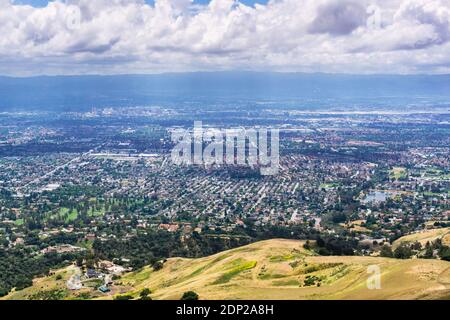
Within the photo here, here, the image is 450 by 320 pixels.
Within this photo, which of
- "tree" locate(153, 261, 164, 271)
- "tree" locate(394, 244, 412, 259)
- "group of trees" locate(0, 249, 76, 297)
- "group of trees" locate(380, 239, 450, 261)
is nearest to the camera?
"group of trees" locate(380, 239, 450, 261)

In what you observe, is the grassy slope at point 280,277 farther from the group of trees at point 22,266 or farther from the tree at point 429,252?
the tree at point 429,252

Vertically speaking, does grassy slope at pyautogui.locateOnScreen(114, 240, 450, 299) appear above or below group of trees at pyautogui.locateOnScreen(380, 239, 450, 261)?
above

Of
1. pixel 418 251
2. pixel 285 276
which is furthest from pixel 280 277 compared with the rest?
pixel 418 251

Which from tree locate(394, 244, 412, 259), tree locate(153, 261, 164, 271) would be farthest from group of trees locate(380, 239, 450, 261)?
tree locate(153, 261, 164, 271)

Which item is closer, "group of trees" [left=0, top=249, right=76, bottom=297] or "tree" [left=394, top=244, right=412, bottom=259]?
"tree" [left=394, top=244, right=412, bottom=259]

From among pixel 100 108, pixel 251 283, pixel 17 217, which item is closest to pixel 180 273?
pixel 251 283

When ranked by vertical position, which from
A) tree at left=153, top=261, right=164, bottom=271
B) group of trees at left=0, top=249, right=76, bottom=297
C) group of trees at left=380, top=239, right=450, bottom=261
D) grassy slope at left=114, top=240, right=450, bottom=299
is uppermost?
grassy slope at left=114, top=240, right=450, bottom=299

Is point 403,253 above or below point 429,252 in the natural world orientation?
below

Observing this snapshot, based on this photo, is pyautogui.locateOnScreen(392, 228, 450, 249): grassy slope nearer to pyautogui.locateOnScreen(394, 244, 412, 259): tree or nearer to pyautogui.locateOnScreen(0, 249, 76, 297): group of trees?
pyautogui.locateOnScreen(394, 244, 412, 259): tree

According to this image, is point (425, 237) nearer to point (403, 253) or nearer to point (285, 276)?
point (403, 253)
